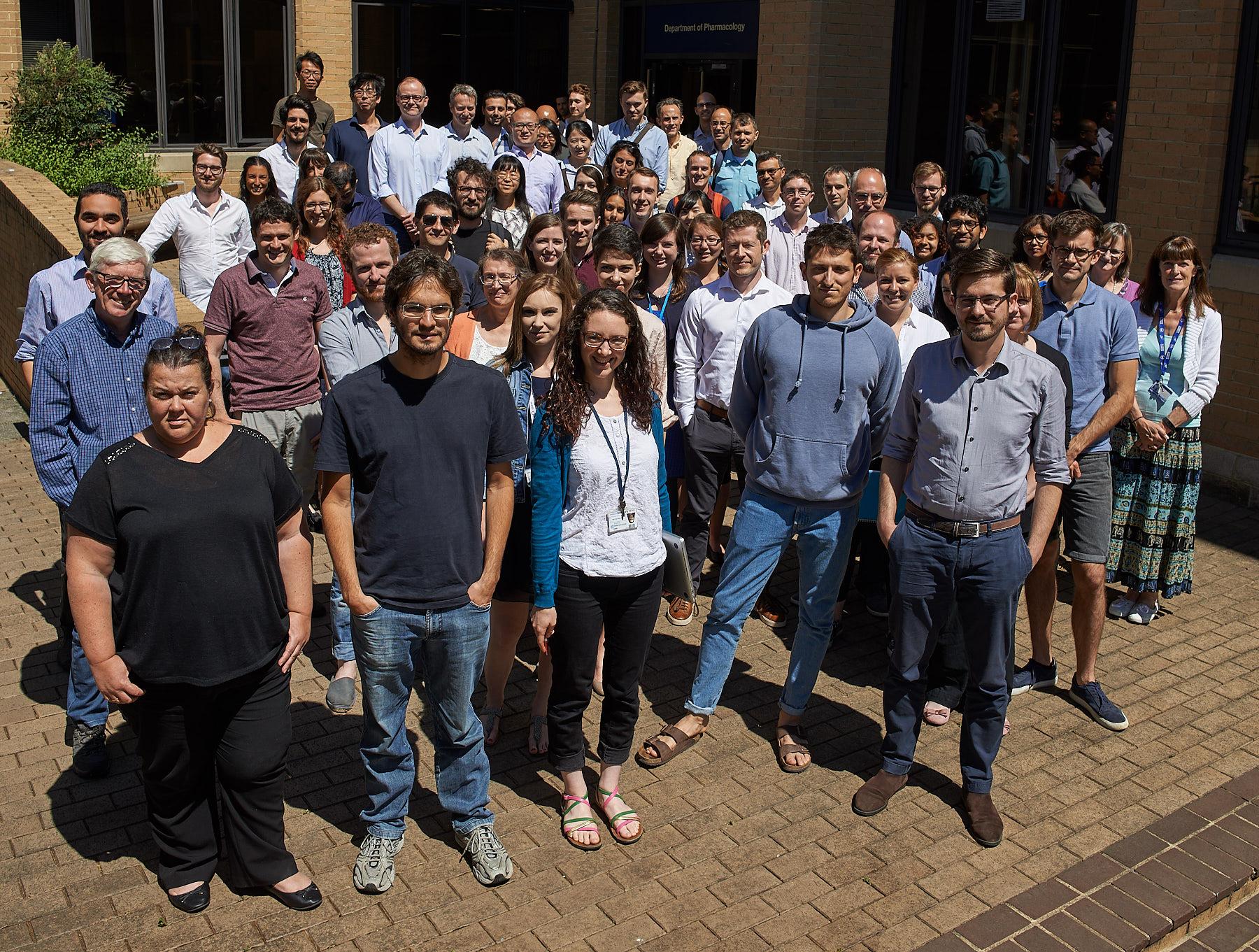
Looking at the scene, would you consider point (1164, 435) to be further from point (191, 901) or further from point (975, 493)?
point (191, 901)

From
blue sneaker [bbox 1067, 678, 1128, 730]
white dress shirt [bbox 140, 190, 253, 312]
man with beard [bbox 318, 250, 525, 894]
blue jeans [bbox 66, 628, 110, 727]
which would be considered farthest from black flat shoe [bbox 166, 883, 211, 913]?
Answer: white dress shirt [bbox 140, 190, 253, 312]

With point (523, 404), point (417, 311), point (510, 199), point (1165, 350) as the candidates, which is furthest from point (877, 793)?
point (510, 199)

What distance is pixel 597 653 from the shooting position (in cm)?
514

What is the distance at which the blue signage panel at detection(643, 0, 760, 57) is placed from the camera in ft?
53.3

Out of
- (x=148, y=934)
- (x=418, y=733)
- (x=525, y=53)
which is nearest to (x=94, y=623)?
(x=148, y=934)

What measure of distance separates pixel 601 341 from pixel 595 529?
28.8 inches

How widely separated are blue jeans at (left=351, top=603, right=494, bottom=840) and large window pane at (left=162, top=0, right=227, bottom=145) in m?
14.1

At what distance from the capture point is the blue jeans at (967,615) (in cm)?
520

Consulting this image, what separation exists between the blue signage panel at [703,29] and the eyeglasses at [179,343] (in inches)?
492

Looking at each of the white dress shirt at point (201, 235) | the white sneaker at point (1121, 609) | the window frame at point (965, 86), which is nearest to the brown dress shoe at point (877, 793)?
the white sneaker at point (1121, 609)

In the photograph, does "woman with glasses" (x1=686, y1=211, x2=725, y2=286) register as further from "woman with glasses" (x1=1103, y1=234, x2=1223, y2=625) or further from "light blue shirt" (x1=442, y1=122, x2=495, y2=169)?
"light blue shirt" (x1=442, y1=122, x2=495, y2=169)

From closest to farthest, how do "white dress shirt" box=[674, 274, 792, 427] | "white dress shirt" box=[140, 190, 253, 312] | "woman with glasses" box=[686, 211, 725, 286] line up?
1. "white dress shirt" box=[674, 274, 792, 427]
2. "woman with glasses" box=[686, 211, 725, 286]
3. "white dress shirt" box=[140, 190, 253, 312]

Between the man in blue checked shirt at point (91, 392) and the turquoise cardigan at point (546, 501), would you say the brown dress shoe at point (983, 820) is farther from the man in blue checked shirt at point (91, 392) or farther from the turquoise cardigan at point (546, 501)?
the man in blue checked shirt at point (91, 392)

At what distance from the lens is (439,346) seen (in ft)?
15.1
